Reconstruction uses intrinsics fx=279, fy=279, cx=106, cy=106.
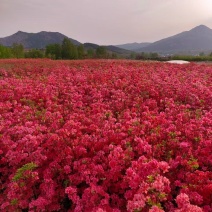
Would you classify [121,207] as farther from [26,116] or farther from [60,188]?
[26,116]

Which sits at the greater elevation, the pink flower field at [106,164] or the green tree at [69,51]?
the pink flower field at [106,164]

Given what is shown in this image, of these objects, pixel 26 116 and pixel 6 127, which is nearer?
pixel 6 127

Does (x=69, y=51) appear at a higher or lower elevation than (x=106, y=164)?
lower

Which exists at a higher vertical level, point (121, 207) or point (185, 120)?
point (185, 120)

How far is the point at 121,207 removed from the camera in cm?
504

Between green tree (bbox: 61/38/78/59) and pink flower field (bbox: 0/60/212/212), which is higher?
pink flower field (bbox: 0/60/212/212)

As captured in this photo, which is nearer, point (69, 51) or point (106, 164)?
point (106, 164)

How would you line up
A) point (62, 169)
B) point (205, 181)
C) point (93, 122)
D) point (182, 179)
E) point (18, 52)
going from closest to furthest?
point (205, 181) → point (182, 179) → point (62, 169) → point (93, 122) → point (18, 52)

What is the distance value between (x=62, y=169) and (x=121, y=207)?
144cm

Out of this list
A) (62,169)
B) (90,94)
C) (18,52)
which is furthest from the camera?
(18,52)

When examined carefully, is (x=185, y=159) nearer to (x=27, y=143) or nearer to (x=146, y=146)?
(x=146, y=146)

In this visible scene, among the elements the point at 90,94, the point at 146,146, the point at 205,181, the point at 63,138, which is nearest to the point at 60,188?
the point at 63,138

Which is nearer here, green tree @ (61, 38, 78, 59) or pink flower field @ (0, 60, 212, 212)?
pink flower field @ (0, 60, 212, 212)

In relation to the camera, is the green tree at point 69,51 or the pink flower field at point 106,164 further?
the green tree at point 69,51
